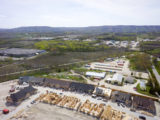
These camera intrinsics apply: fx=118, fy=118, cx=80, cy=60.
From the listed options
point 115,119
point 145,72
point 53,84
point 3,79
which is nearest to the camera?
point 115,119

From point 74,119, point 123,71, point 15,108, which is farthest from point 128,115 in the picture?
point 123,71

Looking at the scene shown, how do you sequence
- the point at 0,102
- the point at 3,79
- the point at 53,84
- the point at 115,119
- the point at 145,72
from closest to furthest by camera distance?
the point at 115,119
the point at 0,102
the point at 53,84
the point at 3,79
the point at 145,72

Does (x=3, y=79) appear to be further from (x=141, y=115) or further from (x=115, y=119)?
(x=141, y=115)

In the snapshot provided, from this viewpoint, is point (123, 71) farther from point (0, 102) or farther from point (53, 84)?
point (0, 102)

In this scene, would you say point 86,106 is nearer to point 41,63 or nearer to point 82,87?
point 82,87

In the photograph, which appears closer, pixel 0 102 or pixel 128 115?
pixel 128 115

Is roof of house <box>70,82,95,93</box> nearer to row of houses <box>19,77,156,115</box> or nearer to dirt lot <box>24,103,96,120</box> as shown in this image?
row of houses <box>19,77,156,115</box>

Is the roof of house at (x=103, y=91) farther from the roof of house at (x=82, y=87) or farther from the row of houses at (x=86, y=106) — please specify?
the row of houses at (x=86, y=106)
